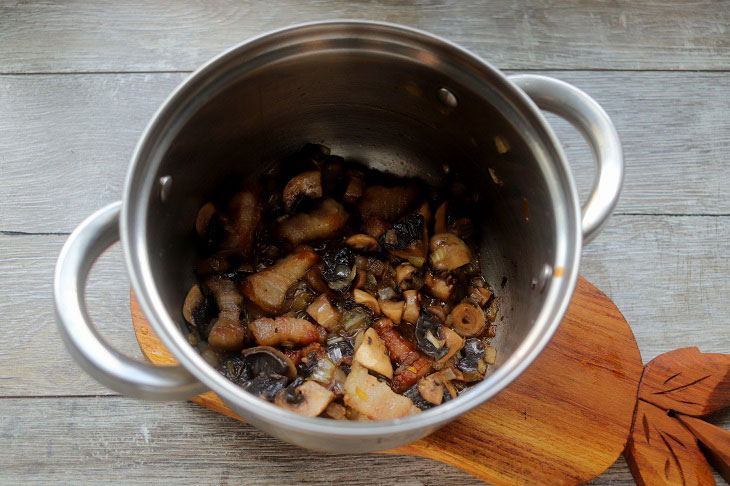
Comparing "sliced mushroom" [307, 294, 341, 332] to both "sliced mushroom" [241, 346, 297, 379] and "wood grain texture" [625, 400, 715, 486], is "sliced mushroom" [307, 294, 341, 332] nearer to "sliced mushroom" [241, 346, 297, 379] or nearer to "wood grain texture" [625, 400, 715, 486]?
"sliced mushroom" [241, 346, 297, 379]

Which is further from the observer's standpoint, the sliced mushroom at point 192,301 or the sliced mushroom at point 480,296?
the sliced mushroom at point 480,296

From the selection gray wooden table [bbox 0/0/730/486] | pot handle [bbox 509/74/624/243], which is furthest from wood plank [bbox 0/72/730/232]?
pot handle [bbox 509/74/624/243]

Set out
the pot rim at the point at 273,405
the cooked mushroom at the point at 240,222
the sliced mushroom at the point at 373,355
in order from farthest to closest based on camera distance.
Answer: the cooked mushroom at the point at 240,222, the sliced mushroom at the point at 373,355, the pot rim at the point at 273,405

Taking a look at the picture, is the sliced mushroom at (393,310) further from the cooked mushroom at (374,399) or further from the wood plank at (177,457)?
the wood plank at (177,457)

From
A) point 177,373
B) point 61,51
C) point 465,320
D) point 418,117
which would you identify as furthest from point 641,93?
point 61,51

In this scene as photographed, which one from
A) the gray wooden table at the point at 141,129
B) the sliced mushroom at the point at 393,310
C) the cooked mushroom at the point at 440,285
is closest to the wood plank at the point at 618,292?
the gray wooden table at the point at 141,129

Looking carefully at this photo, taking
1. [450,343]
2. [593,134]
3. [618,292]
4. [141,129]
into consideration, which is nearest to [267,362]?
[450,343]

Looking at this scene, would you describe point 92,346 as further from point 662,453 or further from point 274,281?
point 662,453

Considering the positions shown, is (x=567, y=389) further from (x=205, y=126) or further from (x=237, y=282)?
(x=205, y=126)

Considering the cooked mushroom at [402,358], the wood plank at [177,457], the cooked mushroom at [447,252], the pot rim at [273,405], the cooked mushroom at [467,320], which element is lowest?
the wood plank at [177,457]
